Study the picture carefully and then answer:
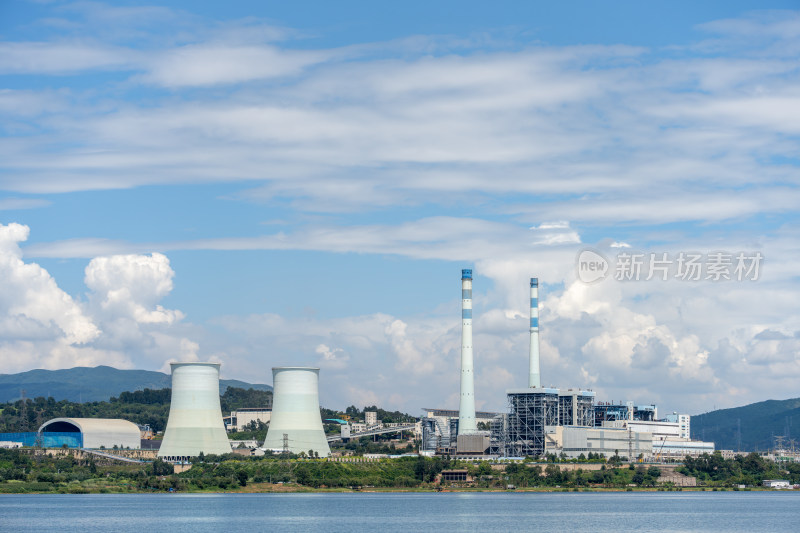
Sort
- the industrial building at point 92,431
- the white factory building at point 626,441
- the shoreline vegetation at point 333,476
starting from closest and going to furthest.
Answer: the shoreline vegetation at point 333,476, the white factory building at point 626,441, the industrial building at point 92,431

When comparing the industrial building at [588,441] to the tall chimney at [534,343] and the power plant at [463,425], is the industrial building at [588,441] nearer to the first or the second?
the power plant at [463,425]

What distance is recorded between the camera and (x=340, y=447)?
134 metres

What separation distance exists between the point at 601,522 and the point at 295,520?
19.2 m

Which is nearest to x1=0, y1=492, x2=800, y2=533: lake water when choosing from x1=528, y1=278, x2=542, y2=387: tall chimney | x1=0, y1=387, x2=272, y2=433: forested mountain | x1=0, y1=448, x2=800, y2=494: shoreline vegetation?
x1=0, y1=448, x2=800, y2=494: shoreline vegetation

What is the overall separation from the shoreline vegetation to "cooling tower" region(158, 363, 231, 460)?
192 cm

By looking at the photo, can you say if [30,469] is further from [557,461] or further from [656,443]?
[656,443]

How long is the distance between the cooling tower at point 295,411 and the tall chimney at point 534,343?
86.3 feet

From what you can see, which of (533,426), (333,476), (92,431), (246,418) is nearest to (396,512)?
(333,476)

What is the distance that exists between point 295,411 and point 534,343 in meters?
29.4

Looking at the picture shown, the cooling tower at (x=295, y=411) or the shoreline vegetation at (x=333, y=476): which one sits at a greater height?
the cooling tower at (x=295, y=411)

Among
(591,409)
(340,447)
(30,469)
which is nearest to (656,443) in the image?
(591,409)

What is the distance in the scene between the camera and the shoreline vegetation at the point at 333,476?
89.1 metres

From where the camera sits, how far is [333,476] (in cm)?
9238

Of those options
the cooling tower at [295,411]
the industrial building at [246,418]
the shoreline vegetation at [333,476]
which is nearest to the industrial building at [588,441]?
the shoreline vegetation at [333,476]
